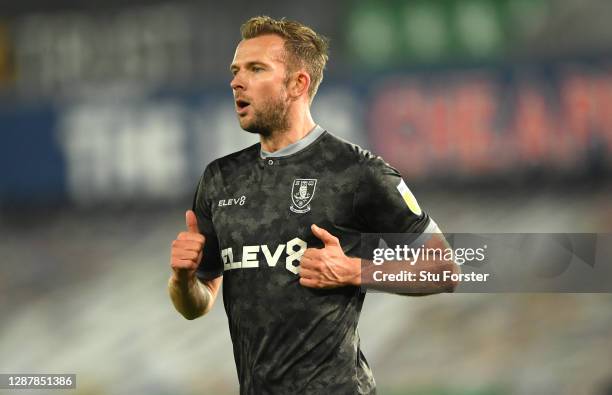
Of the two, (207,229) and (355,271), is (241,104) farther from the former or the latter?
(355,271)

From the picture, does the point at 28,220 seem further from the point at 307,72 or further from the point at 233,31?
the point at 307,72

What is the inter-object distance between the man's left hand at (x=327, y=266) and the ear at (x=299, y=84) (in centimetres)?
63

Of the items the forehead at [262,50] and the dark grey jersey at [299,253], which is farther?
the forehead at [262,50]

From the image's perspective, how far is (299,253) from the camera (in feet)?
11.4

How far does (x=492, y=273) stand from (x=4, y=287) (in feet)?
26.7

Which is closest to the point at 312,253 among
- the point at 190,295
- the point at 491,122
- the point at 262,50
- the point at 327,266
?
the point at 327,266

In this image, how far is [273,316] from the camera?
3455mm

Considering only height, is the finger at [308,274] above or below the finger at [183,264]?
below

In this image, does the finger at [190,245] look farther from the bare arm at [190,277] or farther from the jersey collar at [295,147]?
the jersey collar at [295,147]

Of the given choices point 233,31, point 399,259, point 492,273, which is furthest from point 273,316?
point 233,31

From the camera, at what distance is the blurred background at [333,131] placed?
9047 millimetres

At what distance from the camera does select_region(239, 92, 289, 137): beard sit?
364 cm

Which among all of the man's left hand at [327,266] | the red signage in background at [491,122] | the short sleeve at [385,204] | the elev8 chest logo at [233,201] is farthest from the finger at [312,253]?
the red signage in background at [491,122]

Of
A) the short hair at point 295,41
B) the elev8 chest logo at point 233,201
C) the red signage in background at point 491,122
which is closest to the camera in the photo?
the elev8 chest logo at point 233,201
